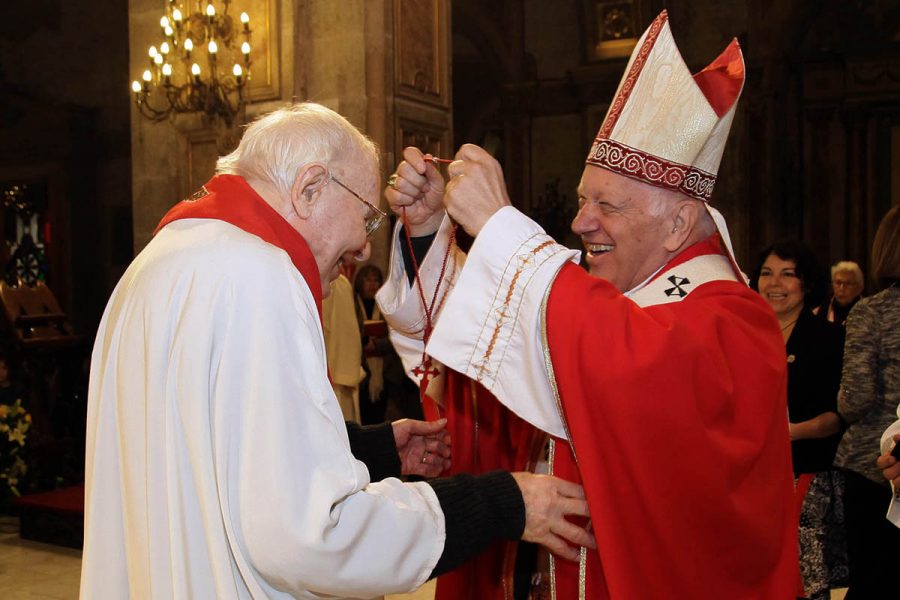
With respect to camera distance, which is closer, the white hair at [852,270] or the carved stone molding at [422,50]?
the carved stone molding at [422,50]

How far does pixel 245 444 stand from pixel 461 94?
51.8ft

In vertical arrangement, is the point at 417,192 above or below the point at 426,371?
above

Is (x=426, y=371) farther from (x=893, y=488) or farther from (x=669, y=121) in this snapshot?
(x=893, y=488)

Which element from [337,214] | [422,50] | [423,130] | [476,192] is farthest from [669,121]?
[422,50]

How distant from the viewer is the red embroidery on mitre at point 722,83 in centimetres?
210

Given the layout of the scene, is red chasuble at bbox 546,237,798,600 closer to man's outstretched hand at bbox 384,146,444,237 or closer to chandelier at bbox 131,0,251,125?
man's outstretched hand at bbox 384,146,444,237

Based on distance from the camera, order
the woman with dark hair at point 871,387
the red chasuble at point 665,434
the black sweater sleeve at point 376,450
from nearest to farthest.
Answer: the red chasuble at point 665,434
the black sweater sleeve at point 376,450
the woman with dark hair at point 871,387

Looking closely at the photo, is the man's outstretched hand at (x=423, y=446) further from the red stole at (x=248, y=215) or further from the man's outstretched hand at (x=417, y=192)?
the red stole at (x=248, y=215)

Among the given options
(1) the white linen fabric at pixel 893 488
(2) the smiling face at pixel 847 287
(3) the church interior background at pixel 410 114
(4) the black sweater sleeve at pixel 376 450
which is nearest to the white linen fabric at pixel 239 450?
(4) the black sweater sleeve at pixel 376 450

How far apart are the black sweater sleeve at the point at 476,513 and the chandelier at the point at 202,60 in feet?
18.4

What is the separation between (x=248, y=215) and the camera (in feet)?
5.17

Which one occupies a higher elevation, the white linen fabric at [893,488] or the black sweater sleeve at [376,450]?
the black sweater sleeve at [376,450]

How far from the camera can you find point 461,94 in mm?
16656

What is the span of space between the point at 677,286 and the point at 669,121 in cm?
39
